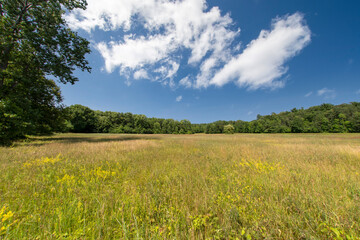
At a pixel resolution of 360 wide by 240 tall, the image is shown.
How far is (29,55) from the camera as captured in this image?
34.5ft

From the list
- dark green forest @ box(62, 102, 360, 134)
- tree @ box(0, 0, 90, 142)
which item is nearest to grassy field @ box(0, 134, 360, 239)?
tree @ box(0, 0, 90, 142)

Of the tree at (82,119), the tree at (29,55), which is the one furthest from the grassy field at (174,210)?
the tree at (82,119)

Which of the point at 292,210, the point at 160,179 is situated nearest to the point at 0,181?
the point at 160,179

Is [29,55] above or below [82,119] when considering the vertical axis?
above

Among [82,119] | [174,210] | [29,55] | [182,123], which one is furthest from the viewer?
[182,123]

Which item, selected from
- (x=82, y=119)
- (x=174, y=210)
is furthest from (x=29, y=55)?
(x=82, y=119)

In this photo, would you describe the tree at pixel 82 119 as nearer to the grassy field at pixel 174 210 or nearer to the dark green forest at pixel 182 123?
the dark green forest at pixel 182 123

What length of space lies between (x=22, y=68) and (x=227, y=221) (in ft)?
62.2

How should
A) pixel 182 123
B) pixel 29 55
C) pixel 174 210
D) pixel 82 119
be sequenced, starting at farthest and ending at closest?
pixel 182 123 < pixel 82 119 < pixel 29 55 < pixel 174 210

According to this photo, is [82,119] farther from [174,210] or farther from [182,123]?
[174,210]

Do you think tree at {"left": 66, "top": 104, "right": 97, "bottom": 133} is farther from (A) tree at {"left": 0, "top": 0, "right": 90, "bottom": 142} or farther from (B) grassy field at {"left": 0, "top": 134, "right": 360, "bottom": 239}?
(B) grassy field at {"left": 0, "top": 134, "right": 360, "bottom": 239}

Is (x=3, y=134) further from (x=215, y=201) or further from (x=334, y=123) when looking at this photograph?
(x=334, y=123)

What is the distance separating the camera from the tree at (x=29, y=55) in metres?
8.73

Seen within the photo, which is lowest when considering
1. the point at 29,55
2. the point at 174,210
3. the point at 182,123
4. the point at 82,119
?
the point at 174,210
